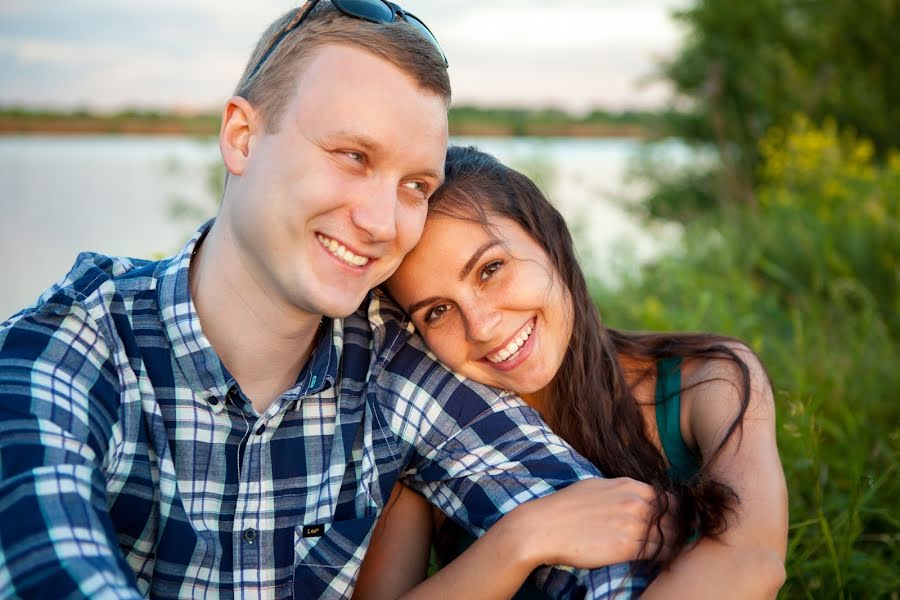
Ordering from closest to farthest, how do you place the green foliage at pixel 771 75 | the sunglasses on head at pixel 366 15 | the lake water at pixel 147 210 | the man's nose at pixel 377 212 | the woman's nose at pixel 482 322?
the man's nose at pixel 377 212, the sunglasses on head at pixel 366 15, the woman's nose at pixel 482 322, the lake water at pixel 147 210, the green foliage at pixel 771 75

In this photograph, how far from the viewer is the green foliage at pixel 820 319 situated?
2779 millimetres

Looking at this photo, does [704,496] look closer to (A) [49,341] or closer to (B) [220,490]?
(B) [220,490]

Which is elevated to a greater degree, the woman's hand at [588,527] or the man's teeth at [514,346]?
the man's teeth at [514,346]

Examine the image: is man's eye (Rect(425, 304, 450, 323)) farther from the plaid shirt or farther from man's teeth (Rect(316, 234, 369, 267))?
man's teeth (Rect(316, 234, 369, 267))

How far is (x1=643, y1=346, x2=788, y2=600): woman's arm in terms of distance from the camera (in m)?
1.94

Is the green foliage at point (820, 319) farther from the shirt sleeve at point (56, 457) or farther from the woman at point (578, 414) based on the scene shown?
the shirt sleeve at point (56, 457)

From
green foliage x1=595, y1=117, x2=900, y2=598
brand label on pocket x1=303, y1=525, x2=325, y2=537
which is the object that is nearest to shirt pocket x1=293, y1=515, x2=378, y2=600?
brand label on pocket x1=303, y1=525, x2=325, y2=537

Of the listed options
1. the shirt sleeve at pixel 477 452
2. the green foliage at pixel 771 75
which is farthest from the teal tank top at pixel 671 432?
the green foliage at pixel 771 75

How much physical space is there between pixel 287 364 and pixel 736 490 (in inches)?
45.6

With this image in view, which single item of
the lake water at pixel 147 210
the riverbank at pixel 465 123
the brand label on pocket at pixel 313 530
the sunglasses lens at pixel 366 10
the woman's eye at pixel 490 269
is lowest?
the riverbank at pixel 465 123

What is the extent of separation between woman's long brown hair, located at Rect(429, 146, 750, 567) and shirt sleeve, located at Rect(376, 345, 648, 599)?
0.97ft

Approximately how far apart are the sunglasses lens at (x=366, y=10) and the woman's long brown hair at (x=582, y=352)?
0.51m

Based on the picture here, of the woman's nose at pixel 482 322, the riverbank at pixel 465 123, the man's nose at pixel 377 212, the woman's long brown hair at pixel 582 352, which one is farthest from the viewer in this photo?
the riverbank at pixel 465 123

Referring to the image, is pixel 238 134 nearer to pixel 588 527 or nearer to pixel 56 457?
pixel 56 457
